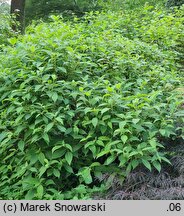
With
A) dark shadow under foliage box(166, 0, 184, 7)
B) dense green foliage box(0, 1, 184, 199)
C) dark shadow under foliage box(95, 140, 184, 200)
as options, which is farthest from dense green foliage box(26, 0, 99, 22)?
dark shadow under foliage box(95, 140, 184, 200)

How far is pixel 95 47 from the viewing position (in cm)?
379

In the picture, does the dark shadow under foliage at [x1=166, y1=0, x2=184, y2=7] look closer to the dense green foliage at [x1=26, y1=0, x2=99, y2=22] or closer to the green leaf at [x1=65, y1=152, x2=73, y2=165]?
the dense green foliage at [x1=26, y1=0, x2=99, y2=22]

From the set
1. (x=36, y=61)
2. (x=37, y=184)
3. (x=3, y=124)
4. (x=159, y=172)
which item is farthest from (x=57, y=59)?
(x=159, y=172)

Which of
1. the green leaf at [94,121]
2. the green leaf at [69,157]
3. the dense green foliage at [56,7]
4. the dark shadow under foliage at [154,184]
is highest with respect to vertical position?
the green leaf at [94,121]

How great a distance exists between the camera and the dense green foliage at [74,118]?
108 inches

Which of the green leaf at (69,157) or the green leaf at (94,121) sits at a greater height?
the green leaf at (94,121)

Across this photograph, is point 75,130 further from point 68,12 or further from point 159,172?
point 68,12

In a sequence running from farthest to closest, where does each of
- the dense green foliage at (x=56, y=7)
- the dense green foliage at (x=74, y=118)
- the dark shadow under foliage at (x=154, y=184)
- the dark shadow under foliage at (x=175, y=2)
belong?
the dense green foliage at (x=56, y=7)
the dark shadow under foliage at (x=175, y=2)
the dense green foliage at (x=74, y=118)
the dark shadow under foliage at (x=154, y=184)

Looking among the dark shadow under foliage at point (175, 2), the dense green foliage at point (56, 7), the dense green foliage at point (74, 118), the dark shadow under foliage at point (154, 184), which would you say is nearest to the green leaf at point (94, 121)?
the dense green foliage at point (74, 118)

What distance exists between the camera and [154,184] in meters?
2.57

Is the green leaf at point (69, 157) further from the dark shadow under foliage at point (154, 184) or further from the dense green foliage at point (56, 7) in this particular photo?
the dense green foliage at point (56, 7)

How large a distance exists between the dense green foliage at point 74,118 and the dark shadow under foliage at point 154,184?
90 mm

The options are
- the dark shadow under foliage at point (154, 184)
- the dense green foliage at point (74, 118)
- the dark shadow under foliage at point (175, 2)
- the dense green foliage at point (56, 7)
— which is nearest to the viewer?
the dark shadow under foliage at point (154, 184)

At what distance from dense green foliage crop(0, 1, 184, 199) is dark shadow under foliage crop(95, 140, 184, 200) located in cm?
9
